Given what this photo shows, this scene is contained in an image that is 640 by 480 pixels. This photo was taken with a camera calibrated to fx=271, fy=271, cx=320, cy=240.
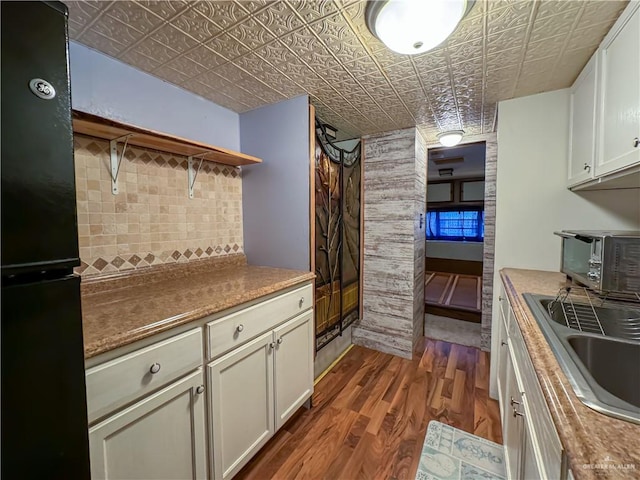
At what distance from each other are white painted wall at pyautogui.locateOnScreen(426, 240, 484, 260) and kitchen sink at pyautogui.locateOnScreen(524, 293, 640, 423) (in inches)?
Answer: 182

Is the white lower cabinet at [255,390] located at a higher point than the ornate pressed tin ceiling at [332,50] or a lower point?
lower

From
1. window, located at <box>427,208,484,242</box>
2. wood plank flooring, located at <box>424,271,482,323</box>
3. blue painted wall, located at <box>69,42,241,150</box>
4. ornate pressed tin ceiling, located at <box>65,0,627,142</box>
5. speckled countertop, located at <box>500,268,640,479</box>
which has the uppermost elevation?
ornate pressed tin ceiling, located at <box>65,0,627,142</box>

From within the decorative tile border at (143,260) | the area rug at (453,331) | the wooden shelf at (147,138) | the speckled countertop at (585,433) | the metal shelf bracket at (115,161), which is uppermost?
the wooden shelf at (147,138)

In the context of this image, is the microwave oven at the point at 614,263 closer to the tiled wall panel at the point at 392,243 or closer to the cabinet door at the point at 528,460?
the cabinet door at the point at 528,460

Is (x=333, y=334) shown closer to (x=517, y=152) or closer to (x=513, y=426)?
(x=513, y=426)

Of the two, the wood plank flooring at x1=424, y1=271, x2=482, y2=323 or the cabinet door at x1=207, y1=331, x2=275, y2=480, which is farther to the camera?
the wood plank flooring at x1=424, y1=271, x2=482, y2=323

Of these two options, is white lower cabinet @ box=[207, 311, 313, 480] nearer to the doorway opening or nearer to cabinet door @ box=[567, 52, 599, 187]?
cabinet door @ box=[567, 52, 599, 187]

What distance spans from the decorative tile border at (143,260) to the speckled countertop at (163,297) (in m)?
0.05

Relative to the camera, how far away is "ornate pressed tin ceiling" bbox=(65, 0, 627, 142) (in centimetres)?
106

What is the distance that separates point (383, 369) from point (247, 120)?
2328mm

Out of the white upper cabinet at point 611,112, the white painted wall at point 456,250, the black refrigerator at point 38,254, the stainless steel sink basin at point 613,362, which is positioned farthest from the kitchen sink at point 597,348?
the white painted wall at point 456,250

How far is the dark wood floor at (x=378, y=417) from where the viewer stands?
143 cm

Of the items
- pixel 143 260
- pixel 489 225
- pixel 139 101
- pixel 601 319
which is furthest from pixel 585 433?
pixel 489 225

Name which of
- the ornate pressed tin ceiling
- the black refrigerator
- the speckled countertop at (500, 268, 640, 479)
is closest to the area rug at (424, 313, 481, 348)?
the ornate pressed tin ceiling
